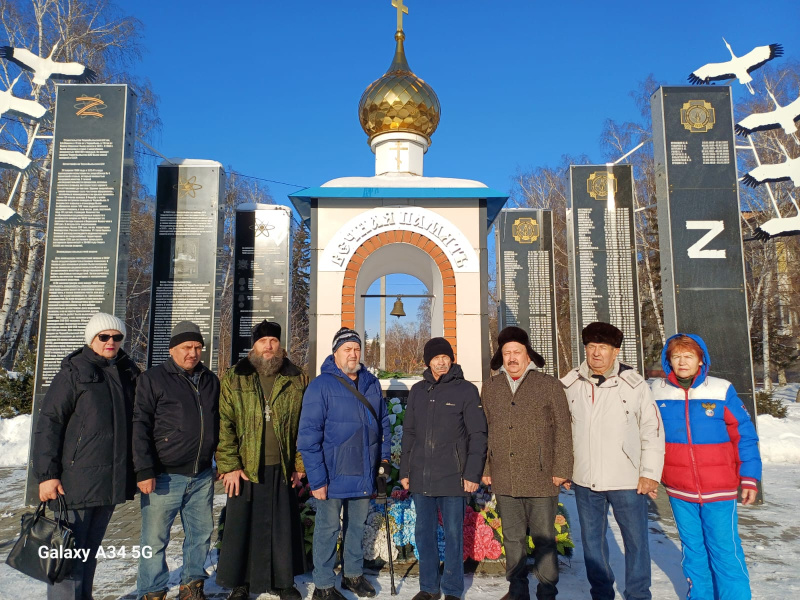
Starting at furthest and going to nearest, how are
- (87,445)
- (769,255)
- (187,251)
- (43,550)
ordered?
(769,255), (187,251), (87,445), (43,550)

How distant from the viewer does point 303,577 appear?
387cm

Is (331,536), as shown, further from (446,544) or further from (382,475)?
(446,544)

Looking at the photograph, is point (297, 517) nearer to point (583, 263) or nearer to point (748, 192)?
point (583, 263)

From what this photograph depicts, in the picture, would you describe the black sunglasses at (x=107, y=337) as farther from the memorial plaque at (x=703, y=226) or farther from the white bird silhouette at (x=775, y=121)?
the white bird silhouette at (x=775, y=121)

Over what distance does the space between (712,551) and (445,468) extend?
63.6 inches

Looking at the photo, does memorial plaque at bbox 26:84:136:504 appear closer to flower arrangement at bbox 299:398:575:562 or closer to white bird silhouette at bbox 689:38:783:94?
flower arrangement at bbox 299:398:575:562

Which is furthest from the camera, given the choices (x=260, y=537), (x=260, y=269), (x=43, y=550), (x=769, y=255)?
(x=769, y=255)

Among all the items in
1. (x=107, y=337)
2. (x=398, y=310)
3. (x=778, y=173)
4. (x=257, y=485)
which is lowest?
(x=257, y=485)

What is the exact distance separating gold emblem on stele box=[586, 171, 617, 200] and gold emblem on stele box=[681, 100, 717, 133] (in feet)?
4.68

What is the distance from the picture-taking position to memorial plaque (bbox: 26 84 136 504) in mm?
6492

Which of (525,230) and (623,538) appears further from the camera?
(525,230)

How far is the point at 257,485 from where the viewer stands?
352 cm

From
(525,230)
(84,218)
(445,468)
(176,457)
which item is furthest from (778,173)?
(84,218)

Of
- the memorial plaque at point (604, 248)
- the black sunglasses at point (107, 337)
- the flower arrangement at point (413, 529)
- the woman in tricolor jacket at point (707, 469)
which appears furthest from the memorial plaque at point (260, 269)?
the woman in tricolor jacket at point (707, 469)
